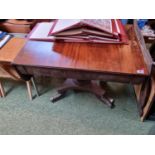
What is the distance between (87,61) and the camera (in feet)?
4.07

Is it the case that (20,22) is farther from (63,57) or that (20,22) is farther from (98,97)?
(98,97)

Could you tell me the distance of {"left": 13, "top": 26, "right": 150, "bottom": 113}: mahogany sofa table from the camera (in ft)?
3.84

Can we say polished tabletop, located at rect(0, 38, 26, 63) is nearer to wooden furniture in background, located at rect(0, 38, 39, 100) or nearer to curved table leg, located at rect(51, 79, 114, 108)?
wooden furniture in background, located at rect(0, 38, 39, 100)

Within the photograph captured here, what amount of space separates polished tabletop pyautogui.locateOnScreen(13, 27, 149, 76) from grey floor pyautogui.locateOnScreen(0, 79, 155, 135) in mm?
675

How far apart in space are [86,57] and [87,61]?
1.8 inches

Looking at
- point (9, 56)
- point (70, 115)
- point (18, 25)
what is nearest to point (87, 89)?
point (70, 115)

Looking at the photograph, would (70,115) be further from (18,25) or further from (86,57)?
(18,25)

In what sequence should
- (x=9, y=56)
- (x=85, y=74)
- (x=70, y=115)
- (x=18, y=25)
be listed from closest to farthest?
(x=85, y=74)
(x=9, y=56)
(x=70, y=115)
(x=18, y=25)

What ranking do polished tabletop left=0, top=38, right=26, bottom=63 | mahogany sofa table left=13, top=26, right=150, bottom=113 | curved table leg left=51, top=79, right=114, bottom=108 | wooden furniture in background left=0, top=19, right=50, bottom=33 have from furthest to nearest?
wooden furniture in background left=0, top=19, right=50, bottom=33
curved table leg left=51, top=79, right=114, bottom=108
polished tabletop left=0, top=38, right=26, bottom=63
mahogany sofa table left=13, top=26, right=150, bottom=113

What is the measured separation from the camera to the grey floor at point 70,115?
1576 millimetres

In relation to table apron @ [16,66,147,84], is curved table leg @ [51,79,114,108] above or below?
below

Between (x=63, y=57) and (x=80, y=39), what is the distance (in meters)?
0.26

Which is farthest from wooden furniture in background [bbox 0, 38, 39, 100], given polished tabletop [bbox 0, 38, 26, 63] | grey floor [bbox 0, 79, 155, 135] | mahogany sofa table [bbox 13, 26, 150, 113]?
grey floor [bbox 0, 79, 155, 135]

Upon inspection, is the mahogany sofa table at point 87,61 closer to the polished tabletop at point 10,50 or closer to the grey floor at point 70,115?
the polished tabletop at point 10,50
